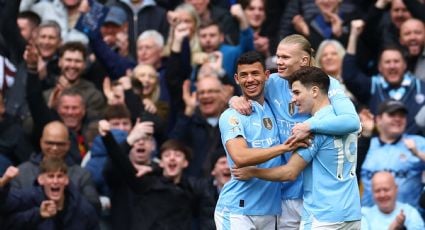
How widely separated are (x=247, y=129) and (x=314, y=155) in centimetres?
83

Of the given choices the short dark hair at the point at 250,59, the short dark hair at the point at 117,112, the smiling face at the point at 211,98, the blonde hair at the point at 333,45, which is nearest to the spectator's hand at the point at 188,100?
the smiling face at the point at 211,98

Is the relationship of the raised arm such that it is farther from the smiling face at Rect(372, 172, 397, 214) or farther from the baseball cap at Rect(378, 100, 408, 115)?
the baseball cap at Rect(378, 100, 408, 115)

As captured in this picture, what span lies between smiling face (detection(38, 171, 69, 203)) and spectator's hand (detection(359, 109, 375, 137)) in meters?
3.36

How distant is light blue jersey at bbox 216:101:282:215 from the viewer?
1414 centimetres

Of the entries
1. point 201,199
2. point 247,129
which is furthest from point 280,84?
point 201,199

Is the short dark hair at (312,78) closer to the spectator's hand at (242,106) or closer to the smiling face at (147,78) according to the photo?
the spectator's hand at (242,106)

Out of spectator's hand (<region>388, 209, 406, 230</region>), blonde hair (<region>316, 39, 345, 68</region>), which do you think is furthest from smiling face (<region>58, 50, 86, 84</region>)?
spectator's hand (<region>388, 209, 406, 230</region>)

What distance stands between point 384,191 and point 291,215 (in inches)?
126

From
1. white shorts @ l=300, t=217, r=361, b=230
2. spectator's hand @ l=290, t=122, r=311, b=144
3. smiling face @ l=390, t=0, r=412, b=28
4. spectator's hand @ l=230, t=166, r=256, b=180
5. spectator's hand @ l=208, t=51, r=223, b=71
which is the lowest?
white shorts @ l=300, t=217, r=361, b=230

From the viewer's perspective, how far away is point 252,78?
1409 centimetres

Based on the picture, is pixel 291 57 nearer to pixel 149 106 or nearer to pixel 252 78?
pixel 252 78

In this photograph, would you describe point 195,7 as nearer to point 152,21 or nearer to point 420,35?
point 152,21

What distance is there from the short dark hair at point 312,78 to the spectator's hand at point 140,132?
4457mm

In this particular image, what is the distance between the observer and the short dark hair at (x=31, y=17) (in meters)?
20.8
